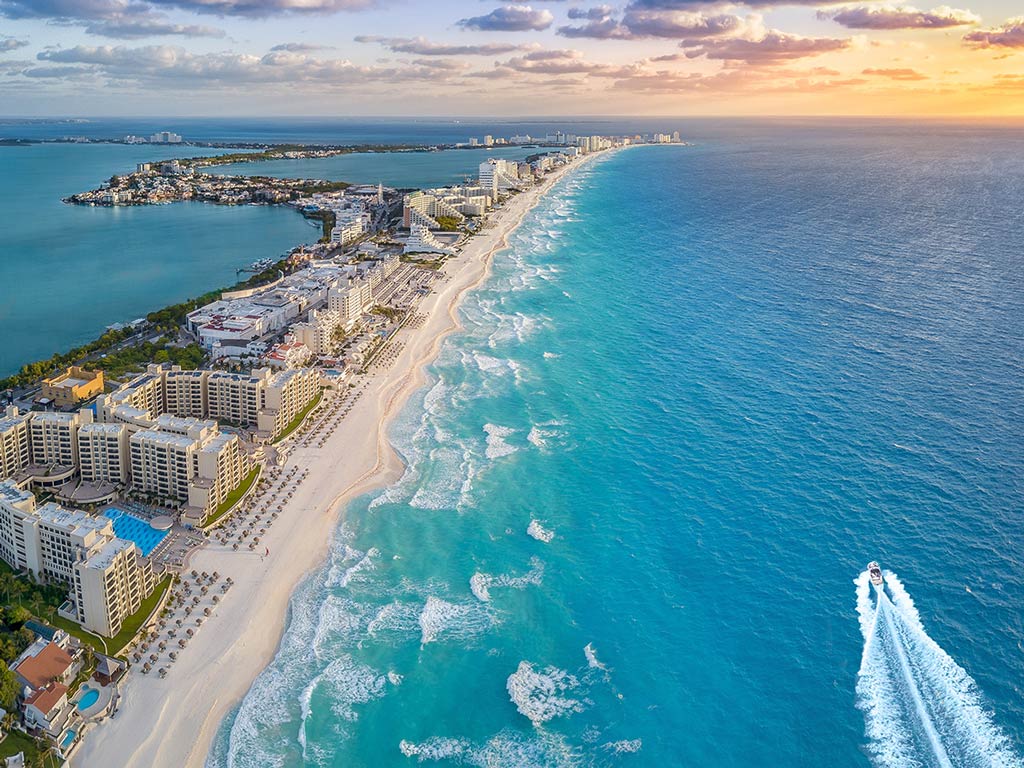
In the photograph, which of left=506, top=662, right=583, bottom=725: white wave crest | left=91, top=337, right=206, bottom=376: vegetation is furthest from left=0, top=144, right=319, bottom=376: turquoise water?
left=506, top=662, right=583, bottom=725: white wave crest

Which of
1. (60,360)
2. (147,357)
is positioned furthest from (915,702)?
(60,360)

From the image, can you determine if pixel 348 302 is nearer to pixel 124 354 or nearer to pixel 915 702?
pixel 124 354

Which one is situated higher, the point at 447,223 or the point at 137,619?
the point at 447,223

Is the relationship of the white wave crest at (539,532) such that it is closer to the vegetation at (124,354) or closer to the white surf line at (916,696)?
the white surf line at (916,696)

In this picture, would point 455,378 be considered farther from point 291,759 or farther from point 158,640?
point 291,759

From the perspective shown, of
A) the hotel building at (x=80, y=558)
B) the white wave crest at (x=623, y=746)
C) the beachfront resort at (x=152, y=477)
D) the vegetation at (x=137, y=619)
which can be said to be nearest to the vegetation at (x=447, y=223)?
the beachfront resort at (x=152, y=477)

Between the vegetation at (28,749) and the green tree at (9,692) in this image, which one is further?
the green tree at (9,692)

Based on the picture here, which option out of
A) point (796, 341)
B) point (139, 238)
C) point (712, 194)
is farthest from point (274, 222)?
point (796, 341)
